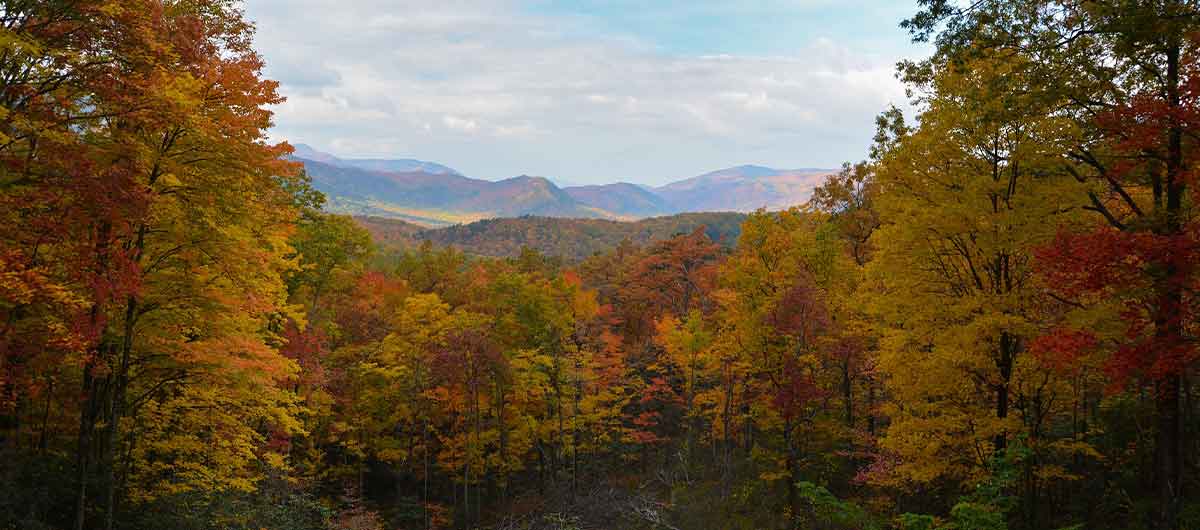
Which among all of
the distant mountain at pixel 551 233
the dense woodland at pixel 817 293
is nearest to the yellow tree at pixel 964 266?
the dense woodland at pixel 817 293

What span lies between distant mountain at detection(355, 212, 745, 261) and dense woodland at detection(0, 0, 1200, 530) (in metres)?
135

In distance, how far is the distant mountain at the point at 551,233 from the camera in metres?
166

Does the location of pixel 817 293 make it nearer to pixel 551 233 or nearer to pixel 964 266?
pixel 964 266

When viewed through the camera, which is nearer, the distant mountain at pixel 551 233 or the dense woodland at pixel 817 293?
the dense woodland at pixel 817 293

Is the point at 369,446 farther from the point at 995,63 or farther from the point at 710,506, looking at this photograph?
the point at 995,63

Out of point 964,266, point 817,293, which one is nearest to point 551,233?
point 817,293

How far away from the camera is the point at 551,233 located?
179 metres

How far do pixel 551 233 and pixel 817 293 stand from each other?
15828 cm

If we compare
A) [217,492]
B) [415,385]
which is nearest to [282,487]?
[217,492]

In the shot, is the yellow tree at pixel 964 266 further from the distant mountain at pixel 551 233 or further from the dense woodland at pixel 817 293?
the distant mountain at pixel 551 233

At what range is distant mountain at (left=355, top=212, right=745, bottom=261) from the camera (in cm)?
16588

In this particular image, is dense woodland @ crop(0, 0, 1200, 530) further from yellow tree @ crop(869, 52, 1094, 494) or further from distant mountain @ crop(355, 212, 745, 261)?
distant mountain @ crop(355, 212, 745, 261)

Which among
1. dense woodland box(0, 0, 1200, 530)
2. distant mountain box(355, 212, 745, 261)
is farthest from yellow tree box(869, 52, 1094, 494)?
distant mountain box(355, 212, 745, 261)

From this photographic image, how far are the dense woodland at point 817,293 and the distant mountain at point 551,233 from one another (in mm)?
134839
